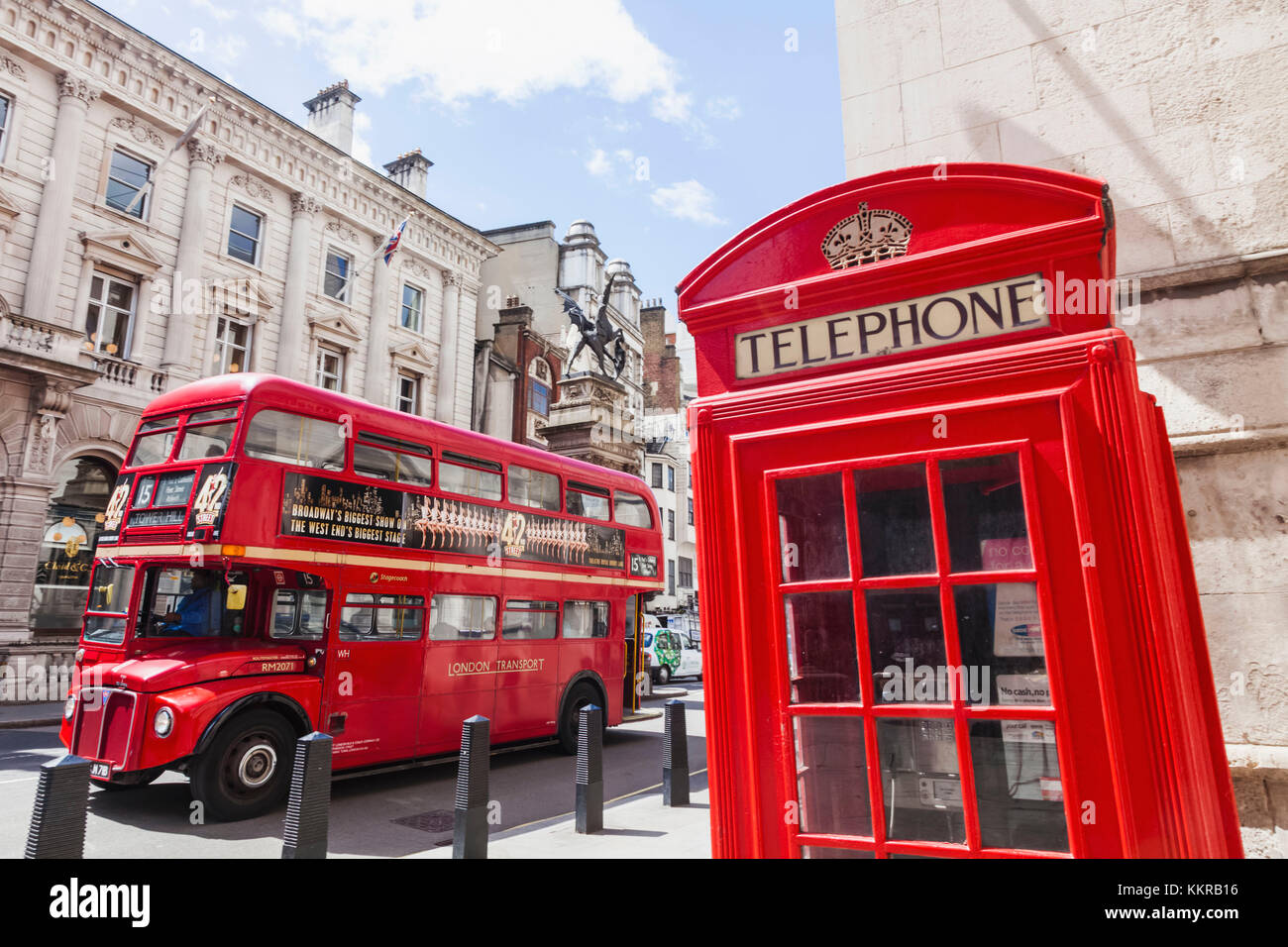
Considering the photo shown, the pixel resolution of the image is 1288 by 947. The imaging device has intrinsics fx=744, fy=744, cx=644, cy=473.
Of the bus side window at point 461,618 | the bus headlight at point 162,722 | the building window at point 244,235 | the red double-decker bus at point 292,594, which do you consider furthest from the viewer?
the building window at point 244,235

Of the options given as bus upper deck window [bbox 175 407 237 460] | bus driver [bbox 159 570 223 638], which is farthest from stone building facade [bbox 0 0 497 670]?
bus upper deck window [bbox 175 407 237 460]

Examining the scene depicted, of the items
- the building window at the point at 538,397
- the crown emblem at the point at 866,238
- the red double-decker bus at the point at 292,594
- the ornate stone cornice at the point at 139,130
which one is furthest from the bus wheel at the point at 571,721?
the building window at the point at 538,397

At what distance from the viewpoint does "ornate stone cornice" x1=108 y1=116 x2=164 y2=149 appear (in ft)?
56.2

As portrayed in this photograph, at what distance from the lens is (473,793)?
5.44m

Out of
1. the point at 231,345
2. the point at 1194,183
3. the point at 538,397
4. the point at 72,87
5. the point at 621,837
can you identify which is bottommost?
the point at 621,837

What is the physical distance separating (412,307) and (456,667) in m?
18.0

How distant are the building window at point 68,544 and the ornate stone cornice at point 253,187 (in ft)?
26.7

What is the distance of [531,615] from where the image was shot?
10.5 m

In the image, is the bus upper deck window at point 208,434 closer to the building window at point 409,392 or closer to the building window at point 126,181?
the building window at point 126,181

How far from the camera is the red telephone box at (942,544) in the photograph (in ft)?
6.30

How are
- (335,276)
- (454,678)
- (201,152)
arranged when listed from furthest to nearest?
1. (335,276)
2. (201,152)
3. (454,678)

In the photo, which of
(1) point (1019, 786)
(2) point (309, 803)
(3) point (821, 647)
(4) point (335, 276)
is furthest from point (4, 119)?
(1) point (1019, 786)

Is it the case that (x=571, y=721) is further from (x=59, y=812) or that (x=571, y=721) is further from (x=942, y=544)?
(x=942, y=544)

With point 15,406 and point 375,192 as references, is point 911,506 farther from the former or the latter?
point 375,192
